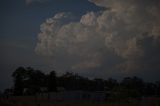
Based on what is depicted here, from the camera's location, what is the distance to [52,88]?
96.1 metres

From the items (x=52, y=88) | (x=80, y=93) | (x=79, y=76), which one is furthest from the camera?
(x=79, y=76)

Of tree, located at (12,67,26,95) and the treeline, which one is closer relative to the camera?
tree, located at (12,67,26,95)

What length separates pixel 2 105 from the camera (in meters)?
39.5

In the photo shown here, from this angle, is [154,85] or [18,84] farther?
[154,85]

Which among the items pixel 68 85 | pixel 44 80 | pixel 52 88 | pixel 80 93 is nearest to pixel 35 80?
pixel 44 80

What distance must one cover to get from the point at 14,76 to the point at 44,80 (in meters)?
14.3

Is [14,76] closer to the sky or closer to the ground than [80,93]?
closer to the sky

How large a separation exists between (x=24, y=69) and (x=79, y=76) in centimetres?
2191

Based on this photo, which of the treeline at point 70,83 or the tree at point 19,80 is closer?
the tree at point 19,80

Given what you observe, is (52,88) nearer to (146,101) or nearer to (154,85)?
(154,85)

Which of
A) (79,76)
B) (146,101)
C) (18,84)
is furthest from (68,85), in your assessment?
(146,101)

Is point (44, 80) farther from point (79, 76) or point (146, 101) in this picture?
point (146, 101)

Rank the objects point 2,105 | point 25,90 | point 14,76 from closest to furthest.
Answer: point 2,105 → point 25,90 → point 14,76

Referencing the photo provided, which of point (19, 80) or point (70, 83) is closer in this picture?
point (19, 80)
